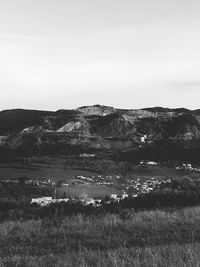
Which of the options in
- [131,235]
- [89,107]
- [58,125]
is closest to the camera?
[131,235]

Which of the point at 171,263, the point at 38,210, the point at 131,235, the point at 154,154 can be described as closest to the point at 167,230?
the point at 131,235

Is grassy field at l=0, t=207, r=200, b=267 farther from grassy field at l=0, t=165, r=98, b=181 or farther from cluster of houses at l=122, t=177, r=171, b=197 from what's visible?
grassy field at l=0, t=165, r=98, b=181

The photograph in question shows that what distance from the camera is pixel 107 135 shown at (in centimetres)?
11300

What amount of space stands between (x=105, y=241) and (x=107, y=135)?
102761mm

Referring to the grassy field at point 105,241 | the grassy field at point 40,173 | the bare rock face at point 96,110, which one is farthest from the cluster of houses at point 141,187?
the bare rock face at point 96,110

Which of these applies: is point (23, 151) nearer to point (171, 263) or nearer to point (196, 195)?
point (196, 195)

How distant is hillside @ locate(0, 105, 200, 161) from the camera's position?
88750mm

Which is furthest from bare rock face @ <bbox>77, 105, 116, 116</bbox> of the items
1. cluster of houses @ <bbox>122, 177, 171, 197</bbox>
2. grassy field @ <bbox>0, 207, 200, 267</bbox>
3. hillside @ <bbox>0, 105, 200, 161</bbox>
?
grassy field @ <bbox>0, 207, 200, 267</bbox>

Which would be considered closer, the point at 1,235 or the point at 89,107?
the point at 1,235

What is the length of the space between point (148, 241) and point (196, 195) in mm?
9784

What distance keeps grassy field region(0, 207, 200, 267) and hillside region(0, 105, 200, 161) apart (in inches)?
2414

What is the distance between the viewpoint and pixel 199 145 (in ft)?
283

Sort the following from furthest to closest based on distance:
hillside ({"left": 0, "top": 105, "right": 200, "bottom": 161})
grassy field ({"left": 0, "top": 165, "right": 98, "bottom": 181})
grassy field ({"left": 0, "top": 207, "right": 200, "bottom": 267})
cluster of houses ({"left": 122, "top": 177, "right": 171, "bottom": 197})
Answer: hillside ({"left": 0, "top": 105, "right": 200, "bottom": 161}) < grassy field ({"left": 0, "top": 165, "right": 98, "bottom": 181}) < cluster of houses ({"left": 122, "top": 177, "right": 171, "bottom": 197}) < grassy field ({"left": 0, "top": 207, "right": 200, "bottom": 267})

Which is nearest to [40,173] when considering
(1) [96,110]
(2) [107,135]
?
(2) [107,135]
